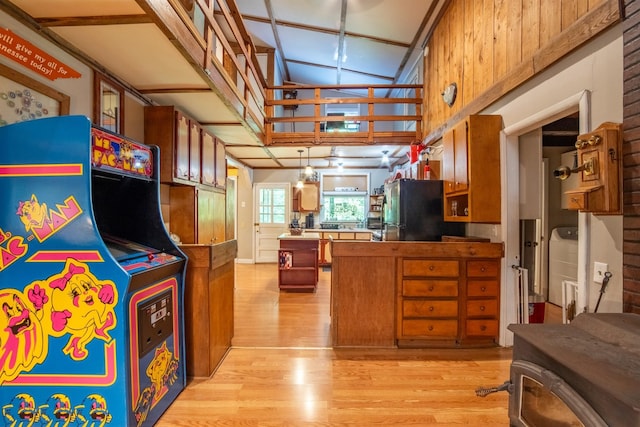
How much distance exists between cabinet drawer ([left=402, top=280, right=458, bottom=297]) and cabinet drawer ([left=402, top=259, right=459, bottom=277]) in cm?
7

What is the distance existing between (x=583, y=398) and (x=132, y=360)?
1.90 m

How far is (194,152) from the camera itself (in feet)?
10.6

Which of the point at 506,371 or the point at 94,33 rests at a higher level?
the point at 94,33

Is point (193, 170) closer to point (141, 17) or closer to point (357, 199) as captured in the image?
point (141, 17)

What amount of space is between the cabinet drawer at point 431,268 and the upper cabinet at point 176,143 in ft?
7.79

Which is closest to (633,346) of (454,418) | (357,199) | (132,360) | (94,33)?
(454,418)

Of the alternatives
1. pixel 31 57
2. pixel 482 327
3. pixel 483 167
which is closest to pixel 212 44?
pixel 31 57

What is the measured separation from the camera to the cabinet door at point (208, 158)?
3.47m

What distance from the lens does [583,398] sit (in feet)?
2.92

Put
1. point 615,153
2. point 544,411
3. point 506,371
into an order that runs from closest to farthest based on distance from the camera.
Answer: point 544,411
point 615,153
point 506,371

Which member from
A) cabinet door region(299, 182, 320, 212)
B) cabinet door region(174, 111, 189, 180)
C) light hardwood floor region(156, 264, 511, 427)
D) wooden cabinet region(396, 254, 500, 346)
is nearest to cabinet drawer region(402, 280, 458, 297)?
wooden cabinet region(396, 254, 500, 346)

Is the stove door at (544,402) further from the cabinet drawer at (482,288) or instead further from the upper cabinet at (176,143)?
Answer: the upper cabinet at (176,143)

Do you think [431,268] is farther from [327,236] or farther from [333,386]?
[327,236]

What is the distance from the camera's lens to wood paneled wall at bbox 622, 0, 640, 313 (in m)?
1.39
